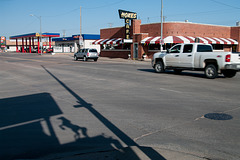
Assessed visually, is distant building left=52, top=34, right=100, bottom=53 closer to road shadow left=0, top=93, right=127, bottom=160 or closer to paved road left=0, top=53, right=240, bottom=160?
paved road left=0, top=53, right=240, bottom=160

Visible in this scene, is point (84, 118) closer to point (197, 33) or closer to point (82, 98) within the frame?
point (82, 98)

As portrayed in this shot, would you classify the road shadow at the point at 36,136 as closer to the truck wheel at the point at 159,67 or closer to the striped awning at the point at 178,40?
the truck wheel at the point at 159,67

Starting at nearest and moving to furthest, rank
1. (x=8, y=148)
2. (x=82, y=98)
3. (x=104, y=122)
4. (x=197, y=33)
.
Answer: (x=8, y=148), (x=104, y=122), (x=82, y=98), (x=197, y=33)

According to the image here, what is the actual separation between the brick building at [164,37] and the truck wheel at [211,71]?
1820 cm

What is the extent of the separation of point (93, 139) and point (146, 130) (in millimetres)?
1264

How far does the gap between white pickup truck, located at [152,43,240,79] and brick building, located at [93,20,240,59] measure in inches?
624

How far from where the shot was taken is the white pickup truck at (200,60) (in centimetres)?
1420

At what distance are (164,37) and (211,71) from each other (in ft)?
69.2

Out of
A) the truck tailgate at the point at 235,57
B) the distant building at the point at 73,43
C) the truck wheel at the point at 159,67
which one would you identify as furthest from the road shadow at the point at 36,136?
the distant building at the point at 73,43

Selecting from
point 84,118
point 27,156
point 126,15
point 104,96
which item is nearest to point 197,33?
point 126,15

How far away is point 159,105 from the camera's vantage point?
27.0ft

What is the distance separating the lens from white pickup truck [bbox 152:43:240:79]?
14.2 m

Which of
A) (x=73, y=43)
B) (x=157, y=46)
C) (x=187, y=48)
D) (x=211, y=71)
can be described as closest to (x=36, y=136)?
(x=211, y=71)

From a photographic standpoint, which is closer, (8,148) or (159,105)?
(8,148)
